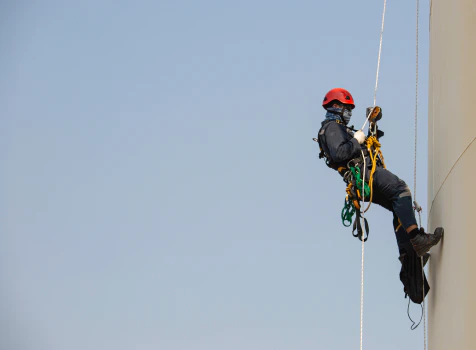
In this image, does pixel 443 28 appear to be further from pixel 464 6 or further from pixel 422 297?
pixel 422 297

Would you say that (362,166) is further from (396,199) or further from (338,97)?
(338,97)

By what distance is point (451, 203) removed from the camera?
754 centimetres

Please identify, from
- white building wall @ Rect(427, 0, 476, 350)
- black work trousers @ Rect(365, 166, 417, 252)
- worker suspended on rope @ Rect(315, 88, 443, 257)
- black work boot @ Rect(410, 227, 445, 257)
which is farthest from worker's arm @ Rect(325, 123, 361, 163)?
black work boot @ Rect(410, 227, 445, 257)

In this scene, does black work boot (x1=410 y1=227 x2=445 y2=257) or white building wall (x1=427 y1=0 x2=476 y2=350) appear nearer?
white building wall (x1=427 y1=0 x2=476 y2=350)

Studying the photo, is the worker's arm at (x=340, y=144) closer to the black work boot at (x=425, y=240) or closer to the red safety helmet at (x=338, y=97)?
the red safety helmet at (x=338, y=97)

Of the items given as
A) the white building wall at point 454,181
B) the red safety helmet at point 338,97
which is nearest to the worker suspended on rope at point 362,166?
the red safety helmet at point 338,97

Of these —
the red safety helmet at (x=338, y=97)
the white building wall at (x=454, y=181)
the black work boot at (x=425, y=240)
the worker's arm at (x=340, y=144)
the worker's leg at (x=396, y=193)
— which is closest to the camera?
the white building wall at (x=454, y=181)

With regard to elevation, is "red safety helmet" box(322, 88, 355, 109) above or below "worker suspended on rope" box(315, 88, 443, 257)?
above

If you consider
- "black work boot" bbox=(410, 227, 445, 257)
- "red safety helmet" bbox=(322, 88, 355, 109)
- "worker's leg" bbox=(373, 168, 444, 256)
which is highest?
"red safety helmet" bbox=(322, 88, 355, 109)

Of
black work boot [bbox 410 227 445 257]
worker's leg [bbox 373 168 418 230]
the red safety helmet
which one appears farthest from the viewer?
the red safety helmet

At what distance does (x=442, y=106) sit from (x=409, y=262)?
1419 millimetres

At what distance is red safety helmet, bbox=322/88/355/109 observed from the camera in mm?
9195

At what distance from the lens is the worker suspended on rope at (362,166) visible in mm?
8432

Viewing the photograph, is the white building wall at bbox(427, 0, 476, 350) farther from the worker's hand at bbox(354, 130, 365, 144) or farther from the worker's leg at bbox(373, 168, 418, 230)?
the worker's hand at bbox(354, 130, 365, 144)
